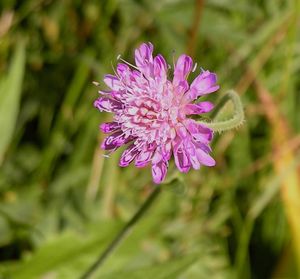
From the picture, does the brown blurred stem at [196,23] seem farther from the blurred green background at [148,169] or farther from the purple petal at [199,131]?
the purple petal at [199,131]

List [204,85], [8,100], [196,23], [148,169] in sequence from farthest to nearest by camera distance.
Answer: [148,169]
[196,23]
[8,100]
[204,85]

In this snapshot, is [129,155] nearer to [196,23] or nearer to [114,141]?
[114,141]

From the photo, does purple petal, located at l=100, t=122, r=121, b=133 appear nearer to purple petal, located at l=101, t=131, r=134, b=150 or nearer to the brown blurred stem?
purple petal, located at l=101, t=131, r=134, b=150

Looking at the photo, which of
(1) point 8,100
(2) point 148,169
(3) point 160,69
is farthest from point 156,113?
(2) point 148,169

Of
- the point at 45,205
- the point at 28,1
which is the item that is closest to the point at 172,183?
the point at 45,205

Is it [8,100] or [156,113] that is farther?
[8,100]

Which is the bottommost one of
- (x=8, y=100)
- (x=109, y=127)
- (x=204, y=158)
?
(x=204, y=158)
